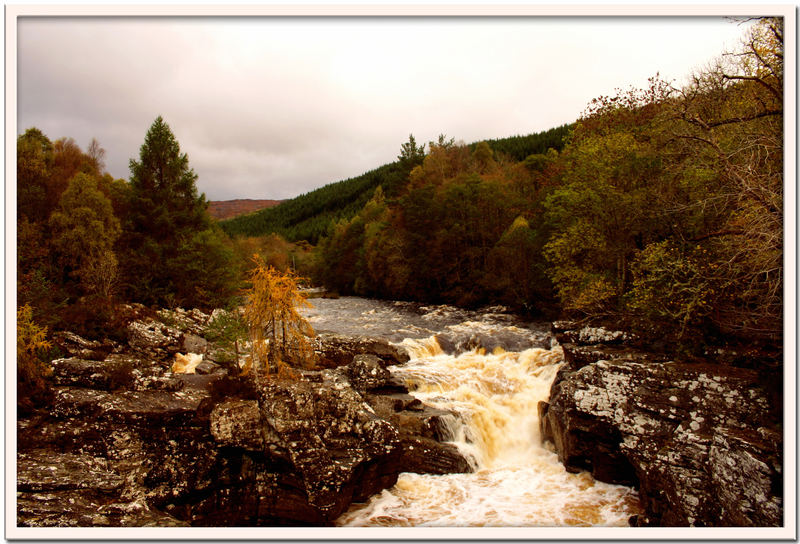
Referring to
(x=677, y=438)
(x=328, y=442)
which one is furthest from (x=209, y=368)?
(x=677, y=438)

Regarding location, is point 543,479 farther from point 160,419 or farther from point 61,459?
point 61,459

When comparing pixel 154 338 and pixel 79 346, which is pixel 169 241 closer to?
pixel 154 338

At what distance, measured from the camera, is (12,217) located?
4.19 metres

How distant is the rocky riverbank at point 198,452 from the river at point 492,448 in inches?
28.7

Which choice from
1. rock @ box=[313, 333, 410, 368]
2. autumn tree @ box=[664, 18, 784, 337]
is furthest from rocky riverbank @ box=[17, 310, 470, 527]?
autumn tree @ box=[664, 18, 784, 337]

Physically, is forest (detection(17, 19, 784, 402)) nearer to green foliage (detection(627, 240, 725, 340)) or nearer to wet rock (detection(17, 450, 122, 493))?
green foliage (detection(627, 240, 725, 340))

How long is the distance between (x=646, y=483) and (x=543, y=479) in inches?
63.6

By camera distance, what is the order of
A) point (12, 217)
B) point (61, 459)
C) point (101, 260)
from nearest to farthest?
point (12, 217), point (61, 459), point (101, 260)

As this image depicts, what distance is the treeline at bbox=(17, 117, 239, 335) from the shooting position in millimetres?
5863

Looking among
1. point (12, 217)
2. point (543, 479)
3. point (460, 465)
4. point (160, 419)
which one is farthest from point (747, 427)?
point (12, 217)

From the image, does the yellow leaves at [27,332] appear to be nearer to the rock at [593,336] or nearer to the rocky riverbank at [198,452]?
the rocky riverbank at [198,452]

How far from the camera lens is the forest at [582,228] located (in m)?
4.74

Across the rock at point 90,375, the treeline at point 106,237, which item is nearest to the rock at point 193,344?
the treeline at point 106,237

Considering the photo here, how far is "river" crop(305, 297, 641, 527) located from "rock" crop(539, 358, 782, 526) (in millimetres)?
481
